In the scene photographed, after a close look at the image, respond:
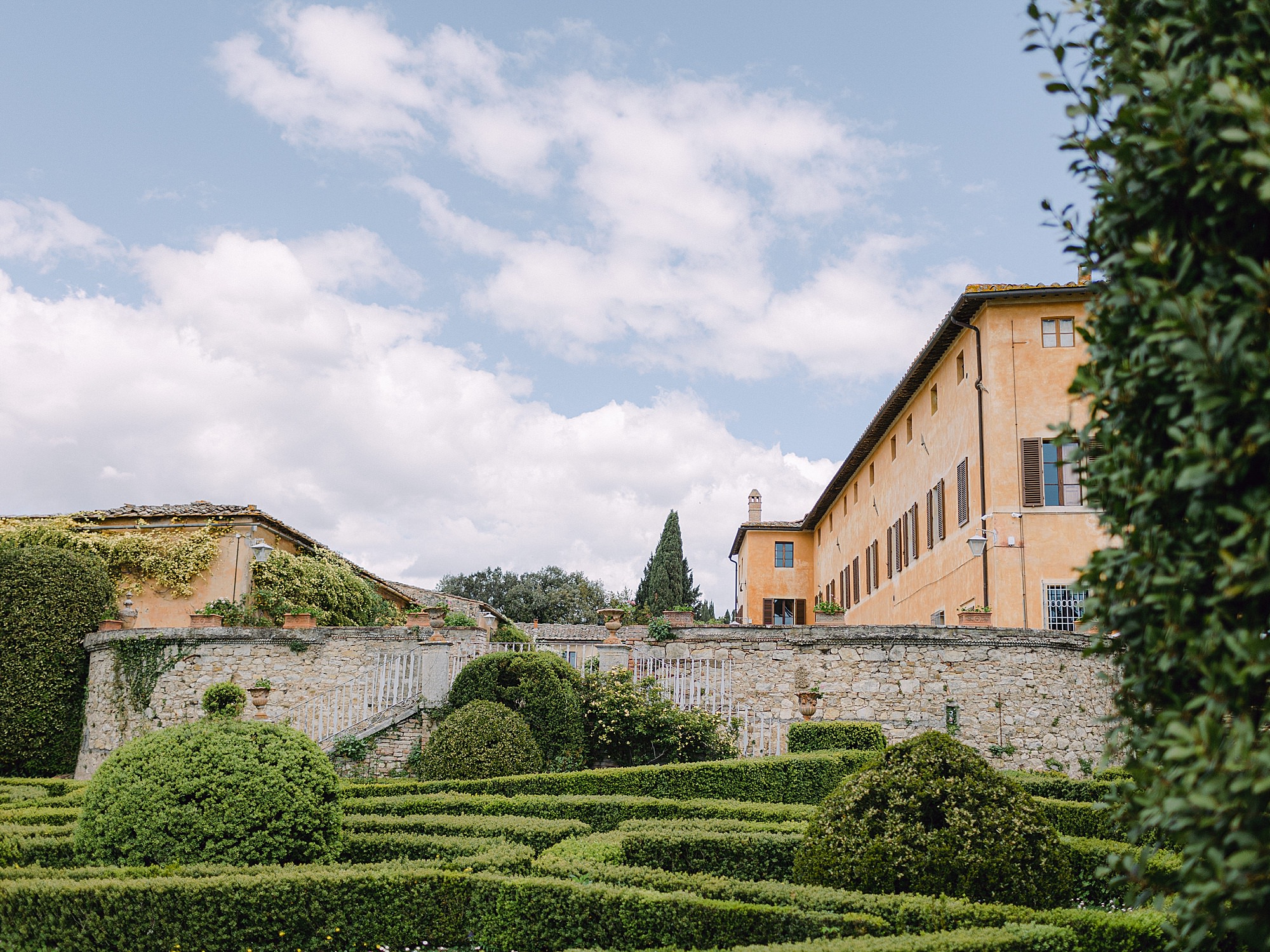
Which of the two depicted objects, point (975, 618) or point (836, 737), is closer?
point (836, 737)

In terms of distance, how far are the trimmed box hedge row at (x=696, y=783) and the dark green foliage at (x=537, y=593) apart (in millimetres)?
38839

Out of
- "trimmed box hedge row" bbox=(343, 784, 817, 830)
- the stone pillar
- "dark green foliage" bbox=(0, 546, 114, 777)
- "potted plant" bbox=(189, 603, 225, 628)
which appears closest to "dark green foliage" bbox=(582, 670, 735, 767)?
the stone pillar

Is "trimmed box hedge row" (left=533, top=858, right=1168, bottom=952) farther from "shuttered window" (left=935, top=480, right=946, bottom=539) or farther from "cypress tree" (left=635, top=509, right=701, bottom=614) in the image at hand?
"cypress tree" (left=635, top=509, right=701, bottom=614)

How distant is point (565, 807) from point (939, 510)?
15638mm

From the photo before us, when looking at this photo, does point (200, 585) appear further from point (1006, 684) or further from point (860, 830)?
point (860, 830)

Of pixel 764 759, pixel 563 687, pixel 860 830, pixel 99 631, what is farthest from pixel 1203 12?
pixel 99 631

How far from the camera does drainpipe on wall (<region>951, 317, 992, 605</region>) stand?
20.2 m

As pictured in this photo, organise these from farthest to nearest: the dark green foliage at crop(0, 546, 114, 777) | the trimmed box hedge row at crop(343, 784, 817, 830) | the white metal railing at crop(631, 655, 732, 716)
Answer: the dark green foliage at crop(0, 546, 114, 777), the white metal railing at crop(631, 655, 732, 716), the trimmed box hedge row at crop(343, 784, 817, 830)

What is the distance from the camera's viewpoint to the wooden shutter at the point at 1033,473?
20.2 metres

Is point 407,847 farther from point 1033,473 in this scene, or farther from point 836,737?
point 1033,473

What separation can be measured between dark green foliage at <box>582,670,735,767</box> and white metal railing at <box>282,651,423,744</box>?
332 cm

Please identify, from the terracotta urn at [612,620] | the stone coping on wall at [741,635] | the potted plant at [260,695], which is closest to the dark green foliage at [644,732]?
the terracotta urn at [612,620]

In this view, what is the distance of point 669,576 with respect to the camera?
50.4 metres

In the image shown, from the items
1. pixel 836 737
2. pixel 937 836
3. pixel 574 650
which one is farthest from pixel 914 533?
pixel 937 836
